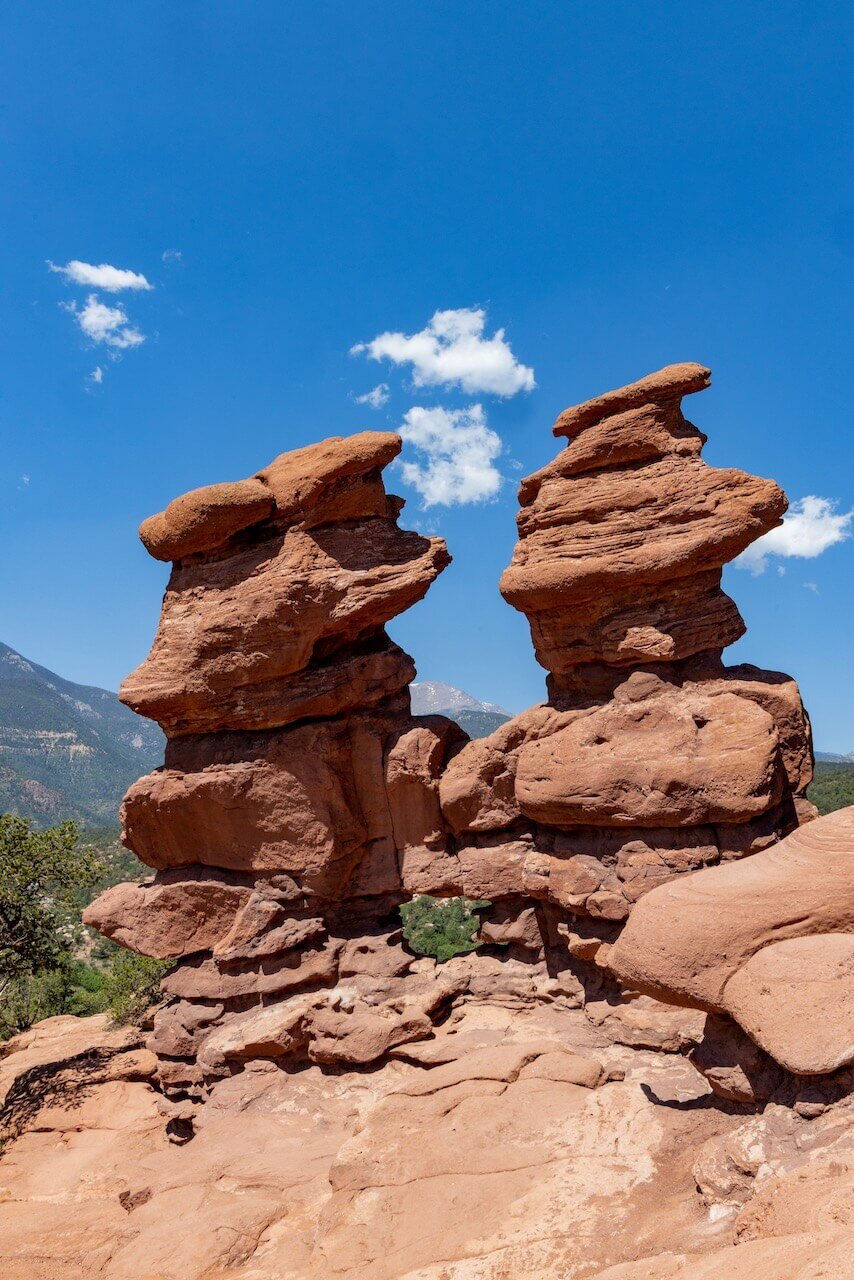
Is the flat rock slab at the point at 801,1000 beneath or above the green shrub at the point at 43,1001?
above

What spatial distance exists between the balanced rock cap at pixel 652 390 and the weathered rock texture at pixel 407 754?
57mm

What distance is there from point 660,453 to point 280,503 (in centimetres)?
754

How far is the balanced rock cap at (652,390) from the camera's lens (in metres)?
13.7

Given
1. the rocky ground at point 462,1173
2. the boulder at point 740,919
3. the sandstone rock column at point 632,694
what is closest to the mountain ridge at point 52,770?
the rocky ground at point 462,1173

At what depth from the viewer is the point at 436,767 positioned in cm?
1571

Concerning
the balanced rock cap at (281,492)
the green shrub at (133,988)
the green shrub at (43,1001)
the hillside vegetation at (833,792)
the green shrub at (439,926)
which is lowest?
the green shrub at (439,926)

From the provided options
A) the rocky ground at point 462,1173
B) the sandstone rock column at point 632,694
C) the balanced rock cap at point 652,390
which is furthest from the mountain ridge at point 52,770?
the balanced rock cap at point 652,390

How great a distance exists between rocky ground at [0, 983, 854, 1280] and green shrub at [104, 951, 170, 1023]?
6097 millimetres

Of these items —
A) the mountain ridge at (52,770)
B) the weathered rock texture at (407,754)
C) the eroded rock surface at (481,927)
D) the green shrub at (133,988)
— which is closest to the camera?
the eroded rock surface at (481,927)

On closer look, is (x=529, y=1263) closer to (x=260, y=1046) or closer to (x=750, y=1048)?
(x=750, y=1048)

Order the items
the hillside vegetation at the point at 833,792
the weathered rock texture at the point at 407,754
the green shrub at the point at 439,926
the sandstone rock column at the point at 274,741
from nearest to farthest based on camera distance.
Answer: the weathered rock texture at the point at 407,754 < the sandstone rock column at the point at 274,741 < the green shrub at the point at 439,926 < the hillside vegetation at the point at 833,792

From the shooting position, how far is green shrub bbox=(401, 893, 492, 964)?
36.4 meters

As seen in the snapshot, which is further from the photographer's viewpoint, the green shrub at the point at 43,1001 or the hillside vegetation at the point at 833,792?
→ the hillside vegetation at the point at 833,792

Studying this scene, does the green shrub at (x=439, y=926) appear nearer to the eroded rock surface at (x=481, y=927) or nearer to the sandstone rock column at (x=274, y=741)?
the sandstone rock column at (x=274, y=741)
